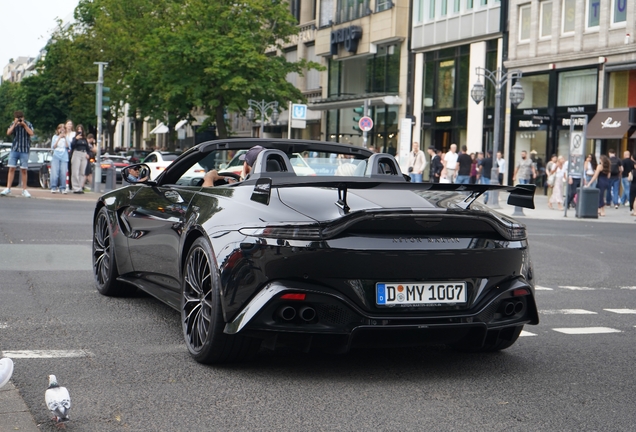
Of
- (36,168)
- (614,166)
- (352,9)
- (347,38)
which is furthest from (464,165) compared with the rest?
(352,9)

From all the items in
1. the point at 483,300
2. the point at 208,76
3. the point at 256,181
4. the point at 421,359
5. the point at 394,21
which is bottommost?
the point at 421,359

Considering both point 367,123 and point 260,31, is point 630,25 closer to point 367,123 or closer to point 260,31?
point 367,123

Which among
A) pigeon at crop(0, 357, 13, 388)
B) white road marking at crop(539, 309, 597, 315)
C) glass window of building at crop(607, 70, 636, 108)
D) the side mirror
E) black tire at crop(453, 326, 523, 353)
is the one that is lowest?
white road marking at crop(539, 309, 597, 315)

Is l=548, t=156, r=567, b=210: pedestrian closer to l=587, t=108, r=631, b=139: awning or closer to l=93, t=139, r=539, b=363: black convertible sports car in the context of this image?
l=587, t=108, r=631, b=139: awning

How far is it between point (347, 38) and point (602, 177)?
26.4 metres

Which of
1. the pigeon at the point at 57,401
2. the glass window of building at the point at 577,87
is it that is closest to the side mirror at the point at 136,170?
the pigeon at the point at 57,401

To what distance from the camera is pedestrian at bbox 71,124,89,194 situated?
25.2 metres

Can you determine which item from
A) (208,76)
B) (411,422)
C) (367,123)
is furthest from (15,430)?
(208,76)

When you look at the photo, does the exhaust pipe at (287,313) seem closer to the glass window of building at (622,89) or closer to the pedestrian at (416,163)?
the pedestrian at (416,163)

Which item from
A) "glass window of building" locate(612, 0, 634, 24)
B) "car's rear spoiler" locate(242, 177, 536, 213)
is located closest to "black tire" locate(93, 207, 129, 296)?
"car's rear spoiler" locate(242, 177, 536, 213)

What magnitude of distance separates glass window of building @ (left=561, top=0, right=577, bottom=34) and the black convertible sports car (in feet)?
111

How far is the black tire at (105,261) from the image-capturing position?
7.93m

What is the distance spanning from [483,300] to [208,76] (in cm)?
3916

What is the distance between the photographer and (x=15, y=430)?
4.04 m
